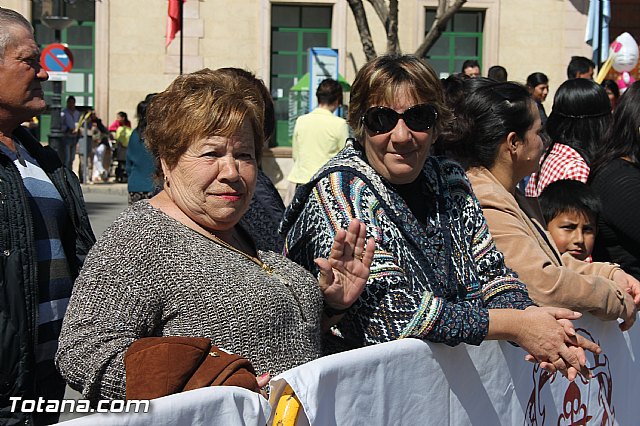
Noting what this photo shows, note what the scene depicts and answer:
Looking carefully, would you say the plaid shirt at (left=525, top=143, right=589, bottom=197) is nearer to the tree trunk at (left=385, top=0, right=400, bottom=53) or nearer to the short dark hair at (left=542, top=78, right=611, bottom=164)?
the short dark hair at (left=542, top=78, right=611, bottom=164)

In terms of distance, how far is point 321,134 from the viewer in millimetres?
11516

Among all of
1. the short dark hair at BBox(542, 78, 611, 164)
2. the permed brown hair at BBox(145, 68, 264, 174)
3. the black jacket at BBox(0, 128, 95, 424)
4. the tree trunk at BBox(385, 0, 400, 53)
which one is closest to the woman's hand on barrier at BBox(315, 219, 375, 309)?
the permed brown hair at BBox(145, 68, 264, 174)

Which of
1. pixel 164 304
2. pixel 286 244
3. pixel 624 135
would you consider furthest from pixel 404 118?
pixel 624 135

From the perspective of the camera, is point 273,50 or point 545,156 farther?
point 273,50

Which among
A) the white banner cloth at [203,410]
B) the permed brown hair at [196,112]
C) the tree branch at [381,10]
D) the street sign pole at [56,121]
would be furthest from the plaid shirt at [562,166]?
the street sign pole at [56,121]

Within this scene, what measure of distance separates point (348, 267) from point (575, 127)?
3.32 m

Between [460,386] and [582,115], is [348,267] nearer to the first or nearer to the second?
[460,386]

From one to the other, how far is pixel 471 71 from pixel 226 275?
8.51 metres

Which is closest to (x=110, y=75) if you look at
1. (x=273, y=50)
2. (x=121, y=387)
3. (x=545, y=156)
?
(x=273, y=50)

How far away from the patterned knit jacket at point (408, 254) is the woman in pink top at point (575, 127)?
7.88 feet

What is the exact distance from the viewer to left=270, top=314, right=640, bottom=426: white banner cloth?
123 inches

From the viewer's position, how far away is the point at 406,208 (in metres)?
3.76

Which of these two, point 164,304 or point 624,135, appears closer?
point 164,304

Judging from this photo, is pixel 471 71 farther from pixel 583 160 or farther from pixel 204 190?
pixel 204 190
